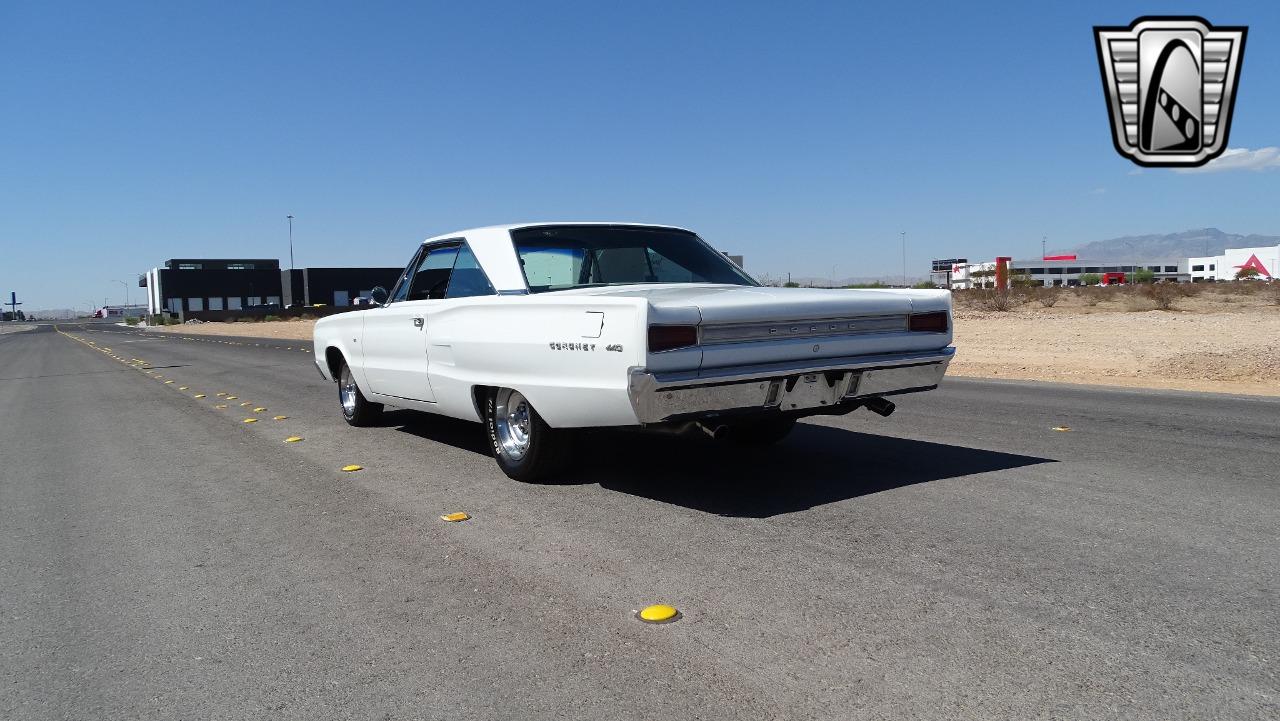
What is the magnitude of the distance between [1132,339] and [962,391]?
1244 cm

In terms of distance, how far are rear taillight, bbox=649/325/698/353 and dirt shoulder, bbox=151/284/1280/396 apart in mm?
8340

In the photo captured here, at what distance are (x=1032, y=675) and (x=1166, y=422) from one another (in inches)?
235

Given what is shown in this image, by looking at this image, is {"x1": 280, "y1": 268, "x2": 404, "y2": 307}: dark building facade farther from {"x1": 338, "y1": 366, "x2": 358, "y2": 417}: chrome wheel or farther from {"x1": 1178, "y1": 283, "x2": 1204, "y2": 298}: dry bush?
{"x1": 338, "y1": 366, "x2": 358, "y2": 417}: chrome wheel

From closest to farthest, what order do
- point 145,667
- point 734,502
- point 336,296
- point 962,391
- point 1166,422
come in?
1. point 145,667
2. point 734,502
3. point 1166,422
4. point 962,391
5. point 336,296

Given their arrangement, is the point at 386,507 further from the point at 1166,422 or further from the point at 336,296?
the point at 336,296

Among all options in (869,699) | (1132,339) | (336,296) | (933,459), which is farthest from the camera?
(336,296)

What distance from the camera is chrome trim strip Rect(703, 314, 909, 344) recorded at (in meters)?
4.87

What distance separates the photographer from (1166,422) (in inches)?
311

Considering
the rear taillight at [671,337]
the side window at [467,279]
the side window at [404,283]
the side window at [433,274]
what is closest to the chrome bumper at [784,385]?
the rear taillight at [671,337]

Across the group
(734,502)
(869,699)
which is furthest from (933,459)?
(869,699)

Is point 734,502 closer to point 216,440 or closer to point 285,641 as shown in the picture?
point 285,641

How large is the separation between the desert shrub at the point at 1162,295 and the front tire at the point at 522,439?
34.4m

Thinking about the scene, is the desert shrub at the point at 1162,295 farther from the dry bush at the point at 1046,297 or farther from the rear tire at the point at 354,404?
the rear tire at the point at 354,404

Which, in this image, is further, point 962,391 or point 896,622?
point 962,391
